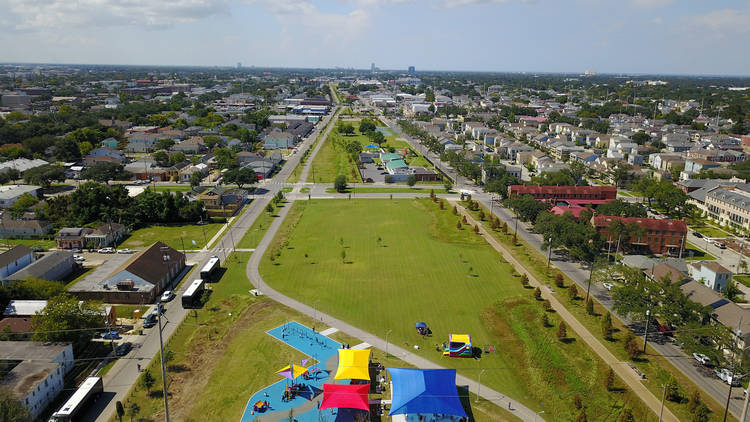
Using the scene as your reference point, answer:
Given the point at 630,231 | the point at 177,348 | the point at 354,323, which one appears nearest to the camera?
the point at 177,348

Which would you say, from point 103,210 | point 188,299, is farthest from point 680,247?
point 103,210

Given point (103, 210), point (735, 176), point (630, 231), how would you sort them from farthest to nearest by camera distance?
point (735, 176) < point (103, 210) < point (630, 231)

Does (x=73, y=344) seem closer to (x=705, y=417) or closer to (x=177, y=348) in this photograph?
(x=177, y=348)

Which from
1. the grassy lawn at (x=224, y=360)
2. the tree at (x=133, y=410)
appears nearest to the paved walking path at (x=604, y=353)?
the grassy lawn at (x=224, y=360)

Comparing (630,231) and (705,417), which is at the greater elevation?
(630,231)

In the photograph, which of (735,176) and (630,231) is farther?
(735,176)

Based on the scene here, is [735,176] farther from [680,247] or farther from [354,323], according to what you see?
[354,323]
